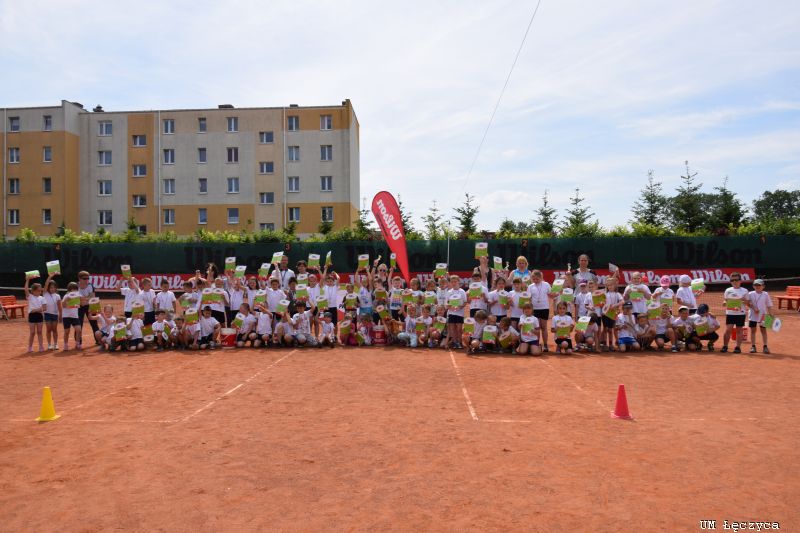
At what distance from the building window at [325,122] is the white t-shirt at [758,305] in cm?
3716

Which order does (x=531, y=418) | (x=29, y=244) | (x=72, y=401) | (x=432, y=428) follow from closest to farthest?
(x=432, y=428) → (x=531, y=418) → (x=72, y=401) → (x=29, y=244)

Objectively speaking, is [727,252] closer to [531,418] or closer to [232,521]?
[531,418]

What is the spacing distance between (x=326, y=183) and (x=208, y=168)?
9311mm

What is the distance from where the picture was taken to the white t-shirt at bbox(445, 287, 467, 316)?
43.7 ft

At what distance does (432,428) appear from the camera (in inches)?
279

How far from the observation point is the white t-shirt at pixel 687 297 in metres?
14.0

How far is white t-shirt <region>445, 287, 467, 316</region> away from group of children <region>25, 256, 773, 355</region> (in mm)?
25

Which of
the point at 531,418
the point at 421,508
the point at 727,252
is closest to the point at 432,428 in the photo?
the point at 531,418

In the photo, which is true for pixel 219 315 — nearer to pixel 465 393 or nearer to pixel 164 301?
pixel 164 301

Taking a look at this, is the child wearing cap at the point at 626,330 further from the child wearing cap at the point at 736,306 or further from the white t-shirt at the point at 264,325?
the white t-shirt at the point at 264,325

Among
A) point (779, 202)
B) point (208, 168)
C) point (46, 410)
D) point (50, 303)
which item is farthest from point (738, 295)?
point (779, 202)

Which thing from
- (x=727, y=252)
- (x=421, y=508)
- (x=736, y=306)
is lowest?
(x=421, y=508)

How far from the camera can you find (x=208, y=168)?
45.9m

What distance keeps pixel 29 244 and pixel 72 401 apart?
23936 millimetres
